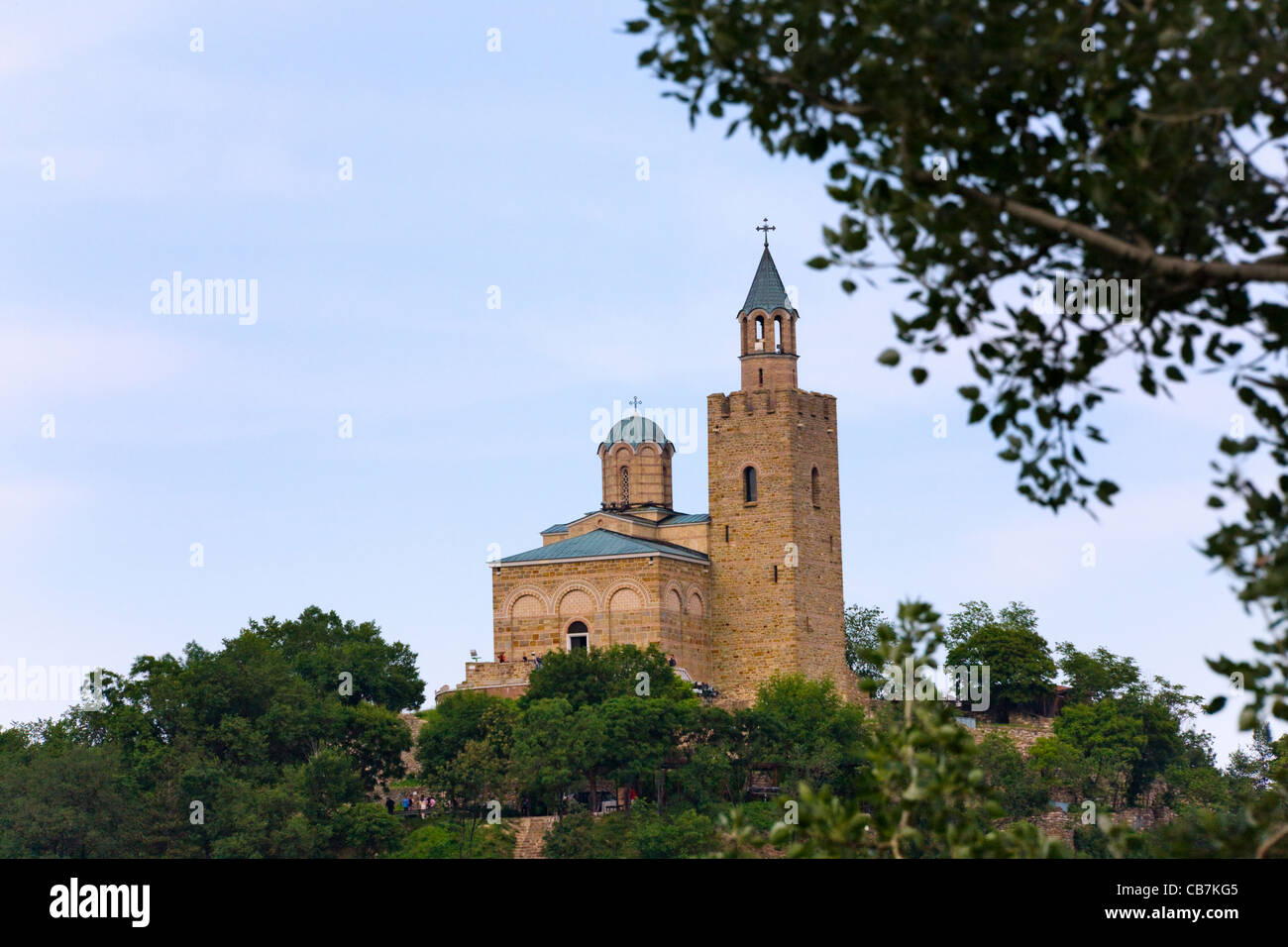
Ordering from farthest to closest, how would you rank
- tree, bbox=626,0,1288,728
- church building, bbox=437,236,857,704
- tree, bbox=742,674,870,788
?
church building, bbox=437,236,857,704 < tree, bbox=742,674,870,788 < tree, bbox=626,0,1288,728

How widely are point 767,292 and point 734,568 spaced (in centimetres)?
940

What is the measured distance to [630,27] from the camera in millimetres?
13156

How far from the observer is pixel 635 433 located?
79625 millimetres

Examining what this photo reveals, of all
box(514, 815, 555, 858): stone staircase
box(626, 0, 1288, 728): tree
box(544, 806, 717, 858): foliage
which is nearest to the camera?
box(626, 0, 1288, 728): tree

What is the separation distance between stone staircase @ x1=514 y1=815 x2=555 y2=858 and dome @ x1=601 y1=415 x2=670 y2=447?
51.8ft

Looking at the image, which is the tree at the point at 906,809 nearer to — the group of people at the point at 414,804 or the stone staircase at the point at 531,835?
the stone staircase at the point at 531,835

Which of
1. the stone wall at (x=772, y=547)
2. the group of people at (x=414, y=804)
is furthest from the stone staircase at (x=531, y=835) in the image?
the stone wall at (x=772, y=547)

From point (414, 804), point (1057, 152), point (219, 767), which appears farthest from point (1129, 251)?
point (414, 804)

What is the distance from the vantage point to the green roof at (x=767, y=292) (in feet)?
250

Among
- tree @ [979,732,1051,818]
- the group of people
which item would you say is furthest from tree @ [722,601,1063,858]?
tree @ [979,732,1051,818]

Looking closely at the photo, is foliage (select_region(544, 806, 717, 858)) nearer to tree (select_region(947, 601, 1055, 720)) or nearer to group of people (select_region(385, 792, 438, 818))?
group of people (select_region(385, 792, 438, 818))

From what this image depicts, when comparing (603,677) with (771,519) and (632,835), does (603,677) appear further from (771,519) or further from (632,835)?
(771,519)

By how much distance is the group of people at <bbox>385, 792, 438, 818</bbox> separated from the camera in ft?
229
